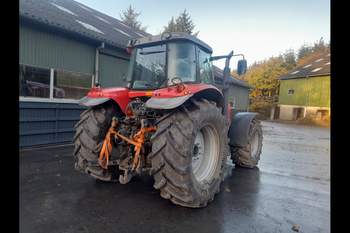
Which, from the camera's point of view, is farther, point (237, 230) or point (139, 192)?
point (139, 192)

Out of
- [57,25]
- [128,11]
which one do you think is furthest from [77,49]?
[128,11]

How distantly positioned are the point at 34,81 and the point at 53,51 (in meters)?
1.04

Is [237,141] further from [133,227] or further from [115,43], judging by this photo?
[115,43]

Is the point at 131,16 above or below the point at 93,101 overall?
above

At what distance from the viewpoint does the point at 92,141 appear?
10.7 ft

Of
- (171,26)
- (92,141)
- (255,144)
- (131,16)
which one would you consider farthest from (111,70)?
(131,16)

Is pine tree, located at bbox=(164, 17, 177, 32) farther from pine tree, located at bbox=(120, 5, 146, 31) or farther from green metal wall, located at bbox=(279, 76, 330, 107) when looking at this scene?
green metal wall, located at bbox=(279, 76, 330, 107)

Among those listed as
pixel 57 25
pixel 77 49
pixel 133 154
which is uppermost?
pixel 57 25

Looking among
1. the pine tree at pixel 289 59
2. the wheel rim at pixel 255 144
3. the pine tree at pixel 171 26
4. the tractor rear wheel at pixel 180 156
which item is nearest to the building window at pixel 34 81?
the tractor rear wheel at pixel 180 156

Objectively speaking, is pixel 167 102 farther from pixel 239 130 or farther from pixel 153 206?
pixel 239 130

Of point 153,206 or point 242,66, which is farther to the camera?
point 242,66

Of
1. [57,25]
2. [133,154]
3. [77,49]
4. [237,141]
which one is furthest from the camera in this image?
[77,49]

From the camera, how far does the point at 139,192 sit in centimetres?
330
